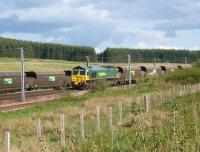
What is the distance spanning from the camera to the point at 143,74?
79938 mm

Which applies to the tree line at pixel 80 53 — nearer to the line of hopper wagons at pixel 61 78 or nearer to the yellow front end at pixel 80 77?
the line of hopper wagons at pixel 61 78

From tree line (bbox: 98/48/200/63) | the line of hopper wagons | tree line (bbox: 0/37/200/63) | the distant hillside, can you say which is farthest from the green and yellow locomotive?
tree line (bbox: 98/48/200/63)

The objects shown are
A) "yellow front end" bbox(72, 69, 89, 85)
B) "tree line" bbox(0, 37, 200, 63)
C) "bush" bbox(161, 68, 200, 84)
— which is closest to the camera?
"yellow front end" bbox(72, 69, 89, 85)

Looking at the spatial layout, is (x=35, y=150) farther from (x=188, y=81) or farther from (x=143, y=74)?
(x=143, y=74)

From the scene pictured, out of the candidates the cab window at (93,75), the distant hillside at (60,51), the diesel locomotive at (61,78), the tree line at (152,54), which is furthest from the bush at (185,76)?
the tree line at (152,54)

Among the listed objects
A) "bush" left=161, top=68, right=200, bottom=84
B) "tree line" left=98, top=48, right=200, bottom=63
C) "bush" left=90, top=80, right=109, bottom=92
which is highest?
"tree line" left=98, top=48, right=200, bottom=63

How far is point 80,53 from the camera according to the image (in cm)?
16225

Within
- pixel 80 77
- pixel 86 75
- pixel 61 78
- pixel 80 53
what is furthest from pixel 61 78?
pixel 80 53

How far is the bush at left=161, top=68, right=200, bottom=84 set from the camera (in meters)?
61.2

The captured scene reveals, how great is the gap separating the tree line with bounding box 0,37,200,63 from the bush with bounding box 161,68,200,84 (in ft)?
265

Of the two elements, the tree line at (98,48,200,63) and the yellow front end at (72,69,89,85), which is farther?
the tree line at (98,48,200,63)

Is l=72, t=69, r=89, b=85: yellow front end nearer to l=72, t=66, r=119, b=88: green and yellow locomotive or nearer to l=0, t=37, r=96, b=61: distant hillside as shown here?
l=72, t=66, r=119, b=88: green and yellow locomotive

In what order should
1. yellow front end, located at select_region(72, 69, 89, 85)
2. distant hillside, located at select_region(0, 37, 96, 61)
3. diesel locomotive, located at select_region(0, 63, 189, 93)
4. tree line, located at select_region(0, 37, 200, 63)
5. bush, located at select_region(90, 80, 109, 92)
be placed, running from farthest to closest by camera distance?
distant hillside, located at select_region(0, 37, 96, 61) → tree line, located at select_region(0, 37, 200, 63) → yellow front end, located at select_region(72, 69, 89, 85) → bush, located at select_region(90, 80, 109, 92) → diesel locomotive, located at select_region(0, 63, 189, 93)

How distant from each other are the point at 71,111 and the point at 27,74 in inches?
1203
